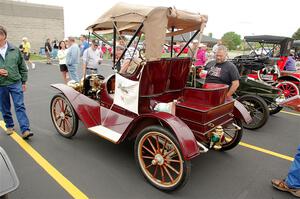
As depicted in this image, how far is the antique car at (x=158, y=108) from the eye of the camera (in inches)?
108

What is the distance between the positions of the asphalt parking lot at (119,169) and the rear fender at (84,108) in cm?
47

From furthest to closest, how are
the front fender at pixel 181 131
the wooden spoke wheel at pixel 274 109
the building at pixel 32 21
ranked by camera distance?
the building at pixel 32 21 < the wooden spoke wheel at pixel 274 109 < the front fender at pixel 181 131

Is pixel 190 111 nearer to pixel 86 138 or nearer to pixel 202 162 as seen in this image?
pixel 202 162

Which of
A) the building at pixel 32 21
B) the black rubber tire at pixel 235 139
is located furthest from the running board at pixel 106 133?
the building at pixel 32 21

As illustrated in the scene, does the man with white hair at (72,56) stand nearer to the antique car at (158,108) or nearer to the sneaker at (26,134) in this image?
the antique car at (158,108)

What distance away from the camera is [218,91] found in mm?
2975

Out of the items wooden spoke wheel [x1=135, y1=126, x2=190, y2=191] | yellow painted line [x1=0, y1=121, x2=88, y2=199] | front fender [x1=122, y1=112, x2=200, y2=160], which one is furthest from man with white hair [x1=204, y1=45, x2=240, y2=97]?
yellow painted line [x1=0, y1=121, x2=88, y2=199]

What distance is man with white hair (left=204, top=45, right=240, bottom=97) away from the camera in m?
4.09

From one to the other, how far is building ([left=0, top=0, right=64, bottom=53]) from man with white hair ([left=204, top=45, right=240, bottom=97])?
26463 millimetres

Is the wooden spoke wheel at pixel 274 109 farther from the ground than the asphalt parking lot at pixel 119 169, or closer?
farther from the ground

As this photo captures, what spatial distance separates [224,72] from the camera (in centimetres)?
413

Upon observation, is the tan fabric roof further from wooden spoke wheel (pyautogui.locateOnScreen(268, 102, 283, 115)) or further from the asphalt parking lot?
wooden spoke wheel (pyautogui.locateOnScreen(268, 102, 283, 115))

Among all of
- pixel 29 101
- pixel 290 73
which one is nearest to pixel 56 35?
pixel 29 101

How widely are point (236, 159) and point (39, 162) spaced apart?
291 cm
